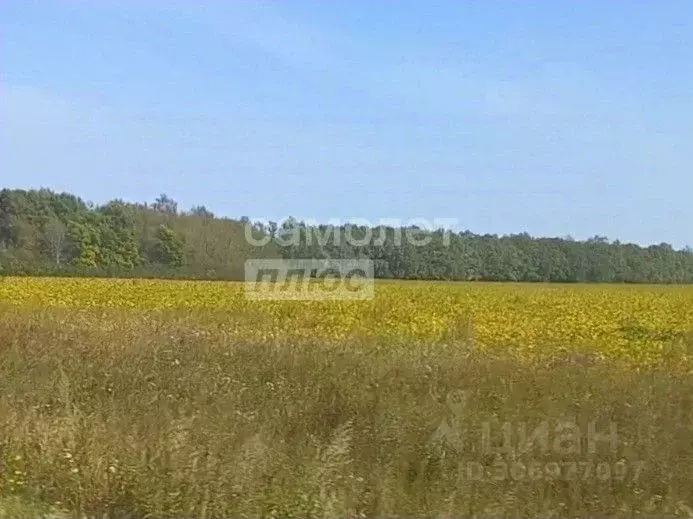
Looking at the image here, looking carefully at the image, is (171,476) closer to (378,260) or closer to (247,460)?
(247,460)

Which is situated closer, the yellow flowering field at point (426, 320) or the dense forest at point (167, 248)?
the yellow flowering field at point (426, 320)

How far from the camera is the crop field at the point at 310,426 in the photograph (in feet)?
14.4

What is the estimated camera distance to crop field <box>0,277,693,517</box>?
4.38 metres

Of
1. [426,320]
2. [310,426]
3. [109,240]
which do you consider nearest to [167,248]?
[109,240]

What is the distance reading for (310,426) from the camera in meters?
6.05

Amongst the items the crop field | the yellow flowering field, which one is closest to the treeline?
the yellow flowering field

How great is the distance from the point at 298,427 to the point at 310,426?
0.38 ft

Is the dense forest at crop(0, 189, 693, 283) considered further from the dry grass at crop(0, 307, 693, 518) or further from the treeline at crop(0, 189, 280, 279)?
the dry grass at crop(0, 307, 693, 518)

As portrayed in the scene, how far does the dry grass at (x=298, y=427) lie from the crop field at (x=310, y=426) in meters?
0.02

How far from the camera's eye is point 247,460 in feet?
15.4

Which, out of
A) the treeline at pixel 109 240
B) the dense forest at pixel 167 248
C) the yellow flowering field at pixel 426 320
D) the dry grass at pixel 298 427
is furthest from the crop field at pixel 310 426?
the treeline at pixel 109 240

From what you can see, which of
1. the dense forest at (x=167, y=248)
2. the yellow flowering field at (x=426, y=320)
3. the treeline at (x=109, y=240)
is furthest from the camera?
the treeline at (x=109, y=240)

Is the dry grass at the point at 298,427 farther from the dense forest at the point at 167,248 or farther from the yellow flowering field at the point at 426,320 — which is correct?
the dense forest at the point at 167,248

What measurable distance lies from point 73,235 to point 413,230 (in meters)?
45.8
